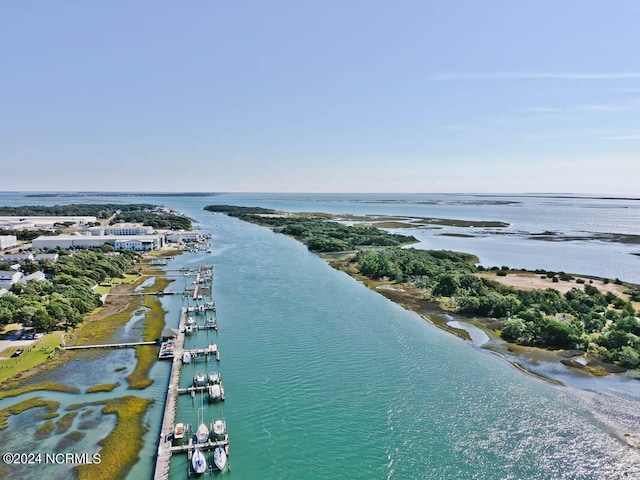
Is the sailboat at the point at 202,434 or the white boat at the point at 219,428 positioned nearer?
the sailboat at the point at 202,434

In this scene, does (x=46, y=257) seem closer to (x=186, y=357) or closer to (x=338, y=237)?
(x=186, y=357)

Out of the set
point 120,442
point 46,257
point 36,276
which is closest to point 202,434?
point 120,442

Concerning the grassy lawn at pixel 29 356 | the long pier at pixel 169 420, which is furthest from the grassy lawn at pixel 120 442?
the grassy lawn at pixel 29 356

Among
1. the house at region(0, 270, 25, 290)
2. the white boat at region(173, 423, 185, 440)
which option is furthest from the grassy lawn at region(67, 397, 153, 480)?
the house at region(0, 270, 25, 290)

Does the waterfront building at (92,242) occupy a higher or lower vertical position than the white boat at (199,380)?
higher

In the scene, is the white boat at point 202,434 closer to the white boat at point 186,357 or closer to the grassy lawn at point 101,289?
the white boat at point 186,357

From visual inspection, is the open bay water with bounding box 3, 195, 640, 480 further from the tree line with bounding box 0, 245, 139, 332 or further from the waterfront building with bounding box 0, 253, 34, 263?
the waterfront building with bounding box 0, 253, 34, 263
